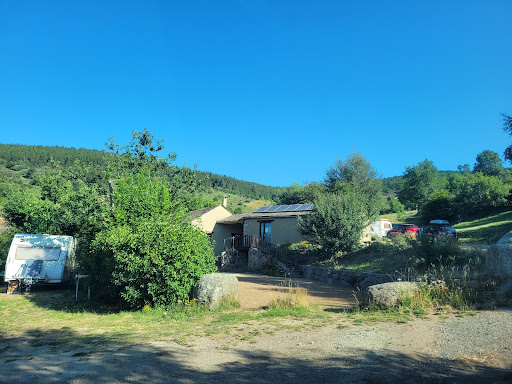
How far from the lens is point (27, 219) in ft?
78.9

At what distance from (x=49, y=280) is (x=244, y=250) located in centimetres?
1481

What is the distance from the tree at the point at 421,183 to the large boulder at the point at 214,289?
5608cm

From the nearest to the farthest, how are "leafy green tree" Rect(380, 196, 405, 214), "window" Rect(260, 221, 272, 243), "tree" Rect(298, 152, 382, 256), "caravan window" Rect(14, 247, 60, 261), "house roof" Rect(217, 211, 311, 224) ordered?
1. "caravan window" Rect(14, 247, 60, 261)
2. "tree" Rect(298, 152, 382, 256)
3. "house roof" Rect(217, 211, 311, 224)
4. "window" Rect(260, 221, 272, 243)
5. "leafy green tree" Rect(380, 196, 405, 214)

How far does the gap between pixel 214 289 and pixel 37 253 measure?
10.1 meters

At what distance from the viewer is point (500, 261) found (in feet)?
29.4

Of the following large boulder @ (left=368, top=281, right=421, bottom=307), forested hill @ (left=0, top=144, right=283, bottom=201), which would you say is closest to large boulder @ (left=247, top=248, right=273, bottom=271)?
large boulder @ (left=368, top=281, right=421, bottom=307)

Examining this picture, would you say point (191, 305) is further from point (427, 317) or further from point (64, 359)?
point (427, 317)

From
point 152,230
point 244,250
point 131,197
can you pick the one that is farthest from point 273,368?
point 244,250

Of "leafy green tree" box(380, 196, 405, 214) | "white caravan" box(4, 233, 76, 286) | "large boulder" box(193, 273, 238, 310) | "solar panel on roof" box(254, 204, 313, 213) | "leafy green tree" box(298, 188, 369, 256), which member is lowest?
"large boulder" box(193, 273, 238, 310)

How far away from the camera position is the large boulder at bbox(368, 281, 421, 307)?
323 inches

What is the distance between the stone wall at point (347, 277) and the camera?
545 inches

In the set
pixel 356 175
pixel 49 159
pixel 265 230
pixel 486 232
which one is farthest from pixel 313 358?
pixel 49 159

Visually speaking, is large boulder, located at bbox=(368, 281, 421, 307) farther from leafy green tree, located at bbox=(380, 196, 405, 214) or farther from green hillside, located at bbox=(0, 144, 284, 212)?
leafy green tree, located at bbox=(380, 196, 405, 214)

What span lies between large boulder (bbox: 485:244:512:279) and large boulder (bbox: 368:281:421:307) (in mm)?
2153
